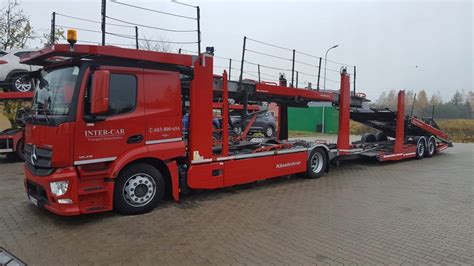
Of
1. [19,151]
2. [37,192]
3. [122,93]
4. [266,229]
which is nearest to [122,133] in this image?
[122,93]

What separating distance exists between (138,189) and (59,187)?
1186 mm

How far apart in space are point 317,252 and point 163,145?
3.02 meters

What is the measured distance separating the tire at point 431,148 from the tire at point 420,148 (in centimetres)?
27

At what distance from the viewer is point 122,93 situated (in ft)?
18.7

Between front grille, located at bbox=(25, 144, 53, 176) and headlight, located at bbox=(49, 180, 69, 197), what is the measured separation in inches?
7.9

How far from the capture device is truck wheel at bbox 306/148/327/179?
30.8ft

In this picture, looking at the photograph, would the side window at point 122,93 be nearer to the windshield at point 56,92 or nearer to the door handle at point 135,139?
the door handle at point 135,139

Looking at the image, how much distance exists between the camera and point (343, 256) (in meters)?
4.37

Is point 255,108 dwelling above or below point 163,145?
above

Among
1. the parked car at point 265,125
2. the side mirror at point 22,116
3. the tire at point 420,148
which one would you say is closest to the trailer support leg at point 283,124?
the tire at point 420,148

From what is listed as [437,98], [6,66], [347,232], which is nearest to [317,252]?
[347,232]

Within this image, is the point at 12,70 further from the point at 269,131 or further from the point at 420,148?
the point at 420,148

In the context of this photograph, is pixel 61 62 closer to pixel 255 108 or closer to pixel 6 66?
pixel 255 108

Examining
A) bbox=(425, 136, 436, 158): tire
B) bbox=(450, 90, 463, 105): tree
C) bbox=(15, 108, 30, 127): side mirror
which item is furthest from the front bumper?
bbox=(450, 90, 463, 105): tree
